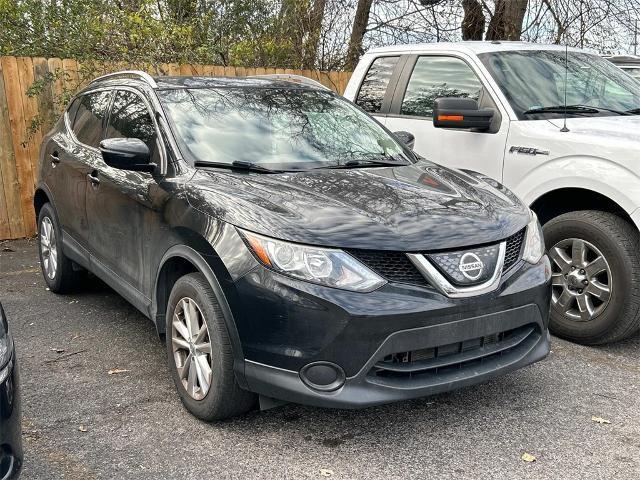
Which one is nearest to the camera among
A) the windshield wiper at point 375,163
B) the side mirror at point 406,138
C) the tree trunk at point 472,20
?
the windshield wiper at point 375,163

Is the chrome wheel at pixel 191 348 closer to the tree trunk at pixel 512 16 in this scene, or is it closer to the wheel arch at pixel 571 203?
the wheel arch at pixel 571 203

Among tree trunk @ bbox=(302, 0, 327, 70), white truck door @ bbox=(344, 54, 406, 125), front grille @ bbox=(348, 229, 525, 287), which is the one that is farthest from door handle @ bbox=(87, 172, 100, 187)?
tree trunk @ bbox=(302, 0, 327, 70)

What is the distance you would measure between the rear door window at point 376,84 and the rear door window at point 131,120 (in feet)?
7.93

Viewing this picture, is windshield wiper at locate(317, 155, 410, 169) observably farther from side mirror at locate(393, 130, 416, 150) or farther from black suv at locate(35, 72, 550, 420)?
side mirror at locate(393, 130, 416, 150)

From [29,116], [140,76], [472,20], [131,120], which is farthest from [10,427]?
[472,20]

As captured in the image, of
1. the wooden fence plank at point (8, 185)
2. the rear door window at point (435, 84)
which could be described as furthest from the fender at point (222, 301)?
the wooden fence plank at point (8, 185)

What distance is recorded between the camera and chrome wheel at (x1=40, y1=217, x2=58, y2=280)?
562cm

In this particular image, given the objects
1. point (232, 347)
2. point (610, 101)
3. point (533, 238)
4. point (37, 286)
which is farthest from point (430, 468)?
point (37, 286)

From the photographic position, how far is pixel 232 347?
319cm

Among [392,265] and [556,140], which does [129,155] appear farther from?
[556,140]

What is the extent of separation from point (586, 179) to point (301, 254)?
2.35 metres

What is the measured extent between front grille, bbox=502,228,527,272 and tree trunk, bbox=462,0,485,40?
999 centimetres

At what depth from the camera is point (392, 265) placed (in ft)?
10.1

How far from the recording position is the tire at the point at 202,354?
3240mm
